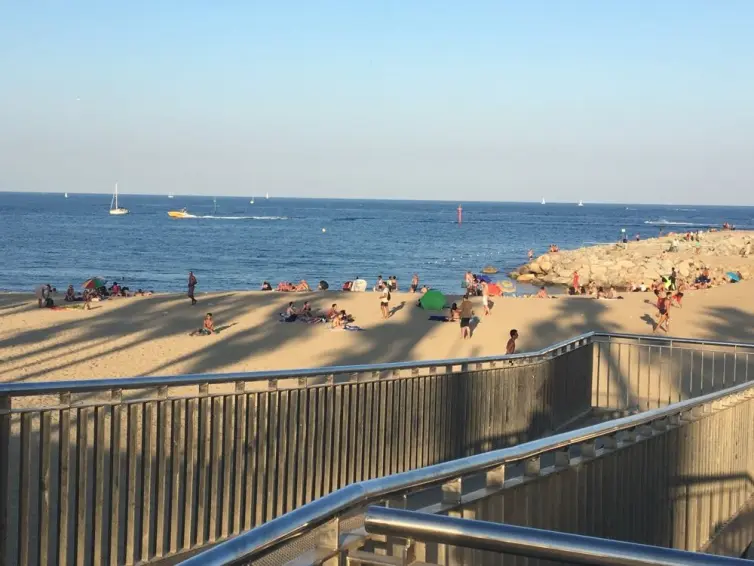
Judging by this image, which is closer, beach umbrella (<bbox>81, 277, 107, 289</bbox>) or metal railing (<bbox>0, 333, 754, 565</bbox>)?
metal railing (<bbox>0, 333, 754, 565</bbox>)

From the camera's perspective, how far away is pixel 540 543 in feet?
8.14

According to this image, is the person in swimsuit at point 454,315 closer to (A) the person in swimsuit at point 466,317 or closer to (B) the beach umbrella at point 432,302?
(B) the beach umbrella at point 432,302

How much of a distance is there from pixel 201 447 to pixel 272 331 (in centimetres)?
1966

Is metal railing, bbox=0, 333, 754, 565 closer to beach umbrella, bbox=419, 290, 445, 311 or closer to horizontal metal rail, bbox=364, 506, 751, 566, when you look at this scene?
horizontal metal rail, bbox=364, 506, 751, 566

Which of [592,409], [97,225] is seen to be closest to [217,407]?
[592,409]

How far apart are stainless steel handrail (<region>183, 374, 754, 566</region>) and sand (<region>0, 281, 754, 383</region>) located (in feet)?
48.2

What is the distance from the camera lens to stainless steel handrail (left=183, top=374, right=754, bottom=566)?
247 centimetres

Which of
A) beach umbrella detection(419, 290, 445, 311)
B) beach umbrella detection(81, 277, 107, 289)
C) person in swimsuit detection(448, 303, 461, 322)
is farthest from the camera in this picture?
beach umbrella detection(81, 277, 107, 289)

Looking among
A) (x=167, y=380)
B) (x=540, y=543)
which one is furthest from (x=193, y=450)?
(x=540, y=543)

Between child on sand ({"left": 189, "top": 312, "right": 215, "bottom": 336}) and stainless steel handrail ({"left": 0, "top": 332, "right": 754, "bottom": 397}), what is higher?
stainless steel handrail ({"left": 0, "top": 332, "right": 754, "bottom": 397})

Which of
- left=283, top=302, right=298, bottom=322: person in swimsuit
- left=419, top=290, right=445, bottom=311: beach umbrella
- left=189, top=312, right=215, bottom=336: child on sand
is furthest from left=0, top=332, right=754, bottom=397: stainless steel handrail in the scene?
left=419, top=290, right=445, bottom=311: beach umbrella

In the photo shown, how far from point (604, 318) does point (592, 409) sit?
591 inches

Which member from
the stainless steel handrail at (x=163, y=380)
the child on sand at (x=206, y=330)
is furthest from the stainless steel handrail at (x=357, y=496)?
the child on sand at (x=206, y=330)

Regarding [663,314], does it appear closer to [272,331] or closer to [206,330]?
[272,331]
